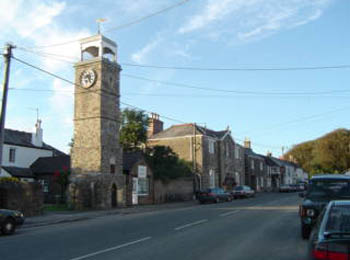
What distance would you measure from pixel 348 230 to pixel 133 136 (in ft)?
124

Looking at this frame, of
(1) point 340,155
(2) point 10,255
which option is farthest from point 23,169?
(1) point 340,155

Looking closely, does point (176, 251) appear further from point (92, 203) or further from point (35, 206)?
point (92, 203)

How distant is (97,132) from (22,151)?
46.3ft

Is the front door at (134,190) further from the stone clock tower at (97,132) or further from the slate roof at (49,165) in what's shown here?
the slate roof at (49,165)

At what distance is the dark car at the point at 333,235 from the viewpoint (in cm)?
483

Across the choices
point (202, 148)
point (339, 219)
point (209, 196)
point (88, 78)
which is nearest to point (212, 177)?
point (202, 148)

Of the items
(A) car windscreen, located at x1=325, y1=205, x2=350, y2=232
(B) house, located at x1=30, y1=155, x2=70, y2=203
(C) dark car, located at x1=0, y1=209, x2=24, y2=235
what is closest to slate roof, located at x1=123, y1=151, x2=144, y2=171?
(B) house, located at x1=30, y1=155, x2=70, y2=203

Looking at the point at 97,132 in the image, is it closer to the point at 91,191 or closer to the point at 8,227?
the point at 91,191

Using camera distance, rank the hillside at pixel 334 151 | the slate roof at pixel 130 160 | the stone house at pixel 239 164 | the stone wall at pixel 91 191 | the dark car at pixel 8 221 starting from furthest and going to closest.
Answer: the hillside at pixel 334 151
the stone house at pixel 239 164
the slate roof at pixel 130 160
the stone wall at pixel 91 191
the dark car at pixel 8 221

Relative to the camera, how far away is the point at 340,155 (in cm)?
5978

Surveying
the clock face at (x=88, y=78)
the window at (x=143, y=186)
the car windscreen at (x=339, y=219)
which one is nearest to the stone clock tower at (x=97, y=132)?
the clock face at (x=88, y=78)

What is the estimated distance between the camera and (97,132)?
28922mm

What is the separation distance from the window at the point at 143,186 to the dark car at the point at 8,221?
18.6m

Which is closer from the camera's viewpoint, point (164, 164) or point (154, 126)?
point (164, 164)
